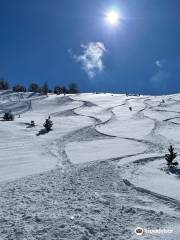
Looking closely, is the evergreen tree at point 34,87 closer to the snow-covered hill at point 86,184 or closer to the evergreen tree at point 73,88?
the evergreen tree at point 73,88

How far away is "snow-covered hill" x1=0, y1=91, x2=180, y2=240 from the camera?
1039 cm

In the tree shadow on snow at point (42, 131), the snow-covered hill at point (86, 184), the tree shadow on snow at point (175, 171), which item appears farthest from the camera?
the tree shadow on snow at point (42, 131)

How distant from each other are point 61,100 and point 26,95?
1520 centimetres

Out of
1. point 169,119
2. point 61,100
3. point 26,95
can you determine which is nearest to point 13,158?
point 169,119

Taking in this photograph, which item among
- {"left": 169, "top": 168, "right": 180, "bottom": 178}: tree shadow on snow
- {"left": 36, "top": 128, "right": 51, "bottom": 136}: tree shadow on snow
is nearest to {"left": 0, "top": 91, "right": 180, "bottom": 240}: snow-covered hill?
{"left": 169, "top": 168, "right": 180, "bottom": 178}: tree shadow on snow

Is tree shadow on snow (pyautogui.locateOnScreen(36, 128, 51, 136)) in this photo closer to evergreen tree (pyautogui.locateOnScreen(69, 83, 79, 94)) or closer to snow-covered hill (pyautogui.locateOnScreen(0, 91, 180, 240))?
snow-covered hill (pyautogui.locateOnScreen(0, 91, 180, 240))

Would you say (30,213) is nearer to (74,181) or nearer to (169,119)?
(74,181)

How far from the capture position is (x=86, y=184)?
1447 centimetres

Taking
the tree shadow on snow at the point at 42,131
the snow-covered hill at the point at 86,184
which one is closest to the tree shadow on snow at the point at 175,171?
the snow-covered hill at the point at 86,184

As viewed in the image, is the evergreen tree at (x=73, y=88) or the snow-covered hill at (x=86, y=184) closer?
the snow-covered hill at (x=86, y=184)

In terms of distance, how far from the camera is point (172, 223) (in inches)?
415

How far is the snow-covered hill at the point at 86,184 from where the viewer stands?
1039cm

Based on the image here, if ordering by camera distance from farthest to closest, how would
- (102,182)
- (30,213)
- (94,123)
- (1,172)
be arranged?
(94,123) → (1,172) → (102,182) → (30,213)

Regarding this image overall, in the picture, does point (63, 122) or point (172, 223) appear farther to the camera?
point (63, 122)
